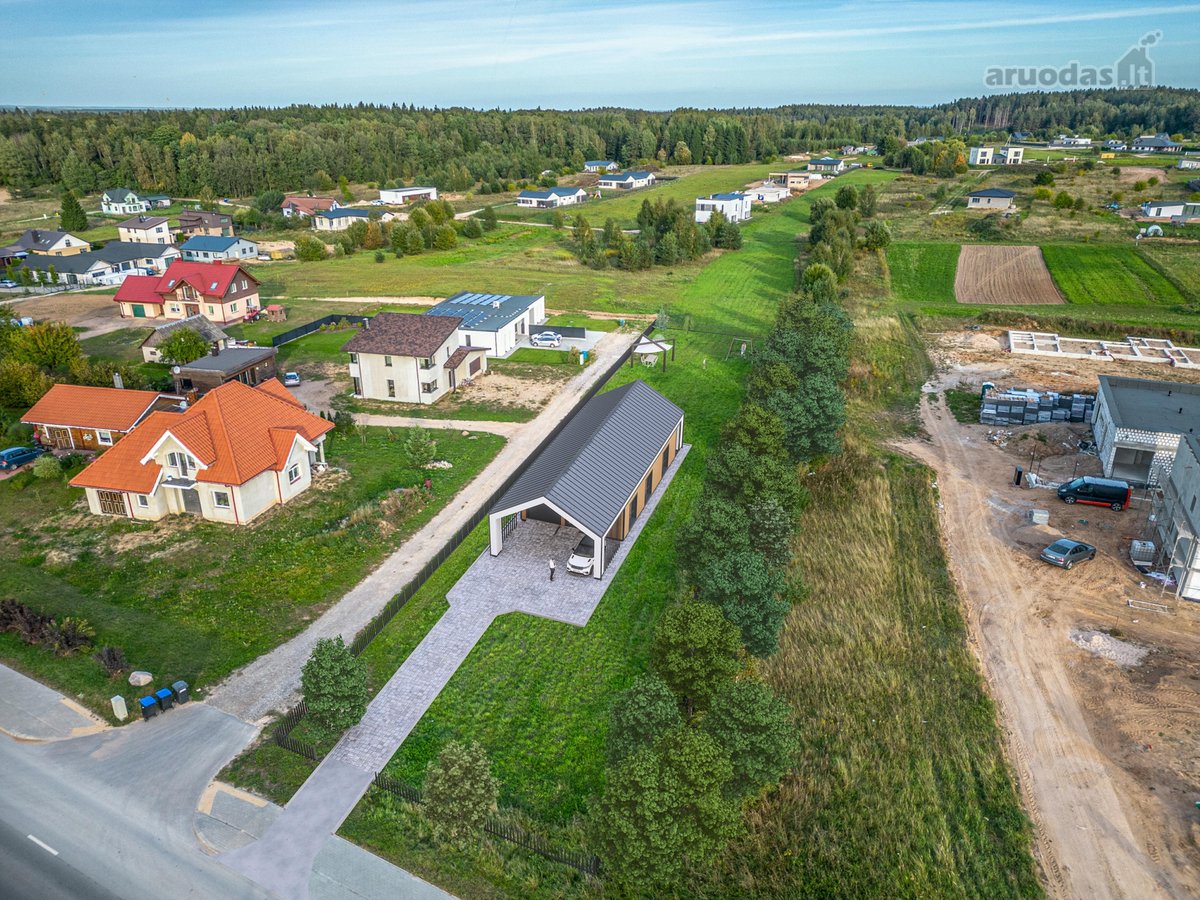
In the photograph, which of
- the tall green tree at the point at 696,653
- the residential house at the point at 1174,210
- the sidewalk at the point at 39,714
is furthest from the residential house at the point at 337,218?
the tall green tree at the point at 696,653

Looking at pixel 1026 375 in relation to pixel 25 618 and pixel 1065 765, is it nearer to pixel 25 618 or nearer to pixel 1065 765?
pixel 1065 765

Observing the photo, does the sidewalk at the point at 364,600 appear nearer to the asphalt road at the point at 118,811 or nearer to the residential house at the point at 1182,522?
the asphalt road at the point at 118,811

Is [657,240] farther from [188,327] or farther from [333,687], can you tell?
[333,687]

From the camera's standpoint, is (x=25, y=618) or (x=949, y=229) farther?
(x=949, y=229)

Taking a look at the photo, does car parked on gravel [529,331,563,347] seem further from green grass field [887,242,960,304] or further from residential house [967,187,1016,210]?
residential house [967,187,1016,210]

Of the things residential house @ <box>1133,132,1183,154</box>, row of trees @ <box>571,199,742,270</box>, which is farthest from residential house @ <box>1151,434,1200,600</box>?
residential house @ <box>1133,132,1183,154</box>

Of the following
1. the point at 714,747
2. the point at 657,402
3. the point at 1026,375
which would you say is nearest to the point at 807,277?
the point at 1026,375
